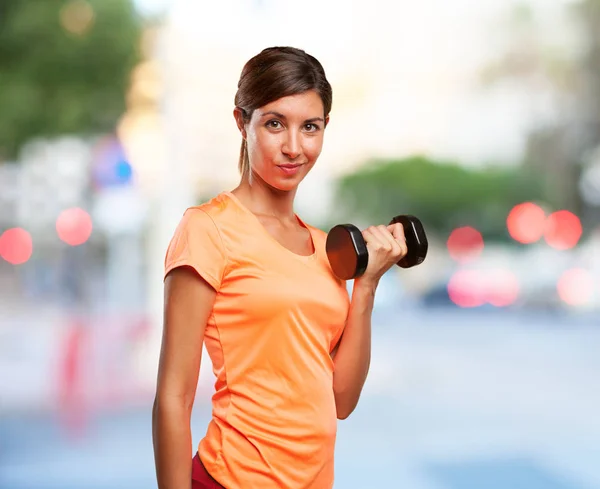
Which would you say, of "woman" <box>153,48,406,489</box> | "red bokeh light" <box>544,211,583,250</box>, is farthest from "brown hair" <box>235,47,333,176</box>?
"red bokeh light" <box>544,211,583,250</box>

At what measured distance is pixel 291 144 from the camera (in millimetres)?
1015

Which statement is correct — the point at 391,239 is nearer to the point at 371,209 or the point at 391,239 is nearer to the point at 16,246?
the point at 16,246

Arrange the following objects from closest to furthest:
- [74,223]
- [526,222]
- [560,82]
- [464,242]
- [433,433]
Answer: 1. [433,433]
2. [74,223]
3. [560,82]
4. [526,222]
5. [464,242]

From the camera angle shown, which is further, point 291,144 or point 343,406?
point 343,406

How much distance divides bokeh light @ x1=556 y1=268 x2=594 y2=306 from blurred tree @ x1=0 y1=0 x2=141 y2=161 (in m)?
6.22

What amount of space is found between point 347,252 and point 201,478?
292 millimetres

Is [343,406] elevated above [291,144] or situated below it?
below

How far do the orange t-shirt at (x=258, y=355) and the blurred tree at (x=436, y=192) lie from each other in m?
21.3

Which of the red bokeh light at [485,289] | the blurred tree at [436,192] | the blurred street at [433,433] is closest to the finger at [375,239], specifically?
the blurred street at [433,433]

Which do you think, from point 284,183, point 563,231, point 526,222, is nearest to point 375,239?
point 284,183

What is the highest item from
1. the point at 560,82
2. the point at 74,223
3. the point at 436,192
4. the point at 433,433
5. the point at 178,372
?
the point at 560,82

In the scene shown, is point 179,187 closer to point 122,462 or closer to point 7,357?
point 122,462

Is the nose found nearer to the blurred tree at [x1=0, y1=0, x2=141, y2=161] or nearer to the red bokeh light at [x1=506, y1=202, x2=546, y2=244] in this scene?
the blurred tree at [x1=0, y1=0, x2=141, y2=161]

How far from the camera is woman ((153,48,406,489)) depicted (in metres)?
0.97
